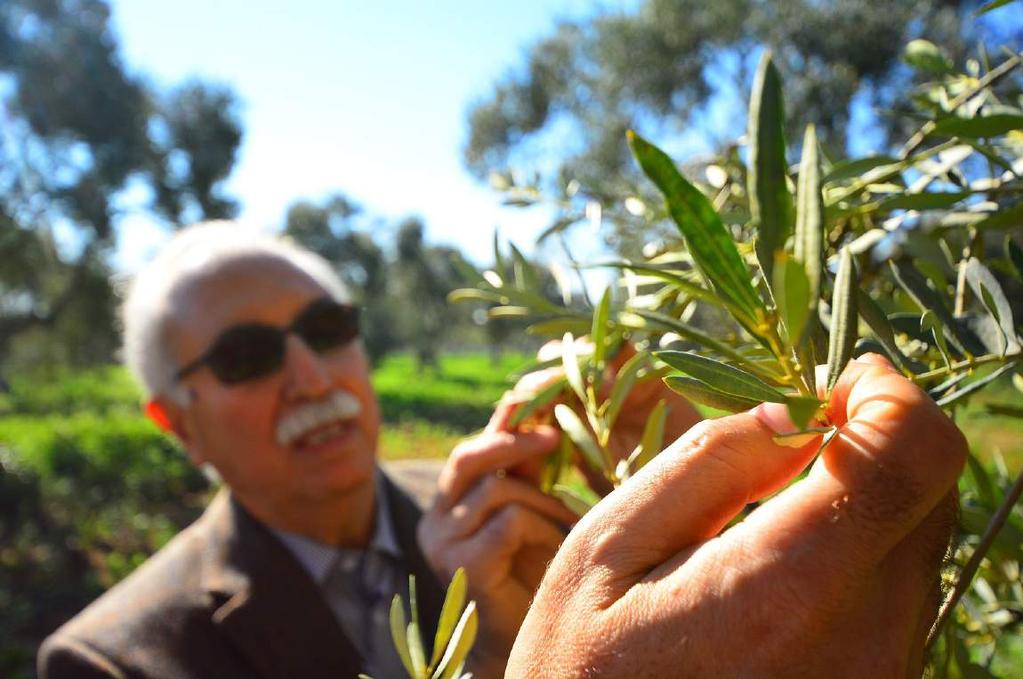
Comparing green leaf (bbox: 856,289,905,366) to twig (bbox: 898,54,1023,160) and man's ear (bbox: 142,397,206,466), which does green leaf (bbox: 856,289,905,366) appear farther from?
man's ear (bbox: 142,397,206,466)

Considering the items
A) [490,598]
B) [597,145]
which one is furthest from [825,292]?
[597,145]

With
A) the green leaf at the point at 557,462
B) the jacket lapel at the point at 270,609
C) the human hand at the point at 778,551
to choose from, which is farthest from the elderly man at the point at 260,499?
the human hand at the point at 778,551

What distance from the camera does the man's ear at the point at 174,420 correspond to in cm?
257

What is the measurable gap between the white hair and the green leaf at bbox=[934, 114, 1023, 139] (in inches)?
89.5

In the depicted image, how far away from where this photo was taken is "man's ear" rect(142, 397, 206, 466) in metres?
2.57

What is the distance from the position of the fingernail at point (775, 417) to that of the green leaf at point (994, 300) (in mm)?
172

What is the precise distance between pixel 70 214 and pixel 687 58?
13.5 meters

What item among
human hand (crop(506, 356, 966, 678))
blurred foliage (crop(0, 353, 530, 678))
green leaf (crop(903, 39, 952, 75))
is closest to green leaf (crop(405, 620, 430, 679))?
human hand (crop(506, 356, 966, 678))

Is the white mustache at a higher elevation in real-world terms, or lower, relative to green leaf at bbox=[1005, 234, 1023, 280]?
lower

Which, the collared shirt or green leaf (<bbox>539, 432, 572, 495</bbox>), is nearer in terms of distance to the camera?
green leaf (<bbox>539, 432, 572, 495</bbox>)

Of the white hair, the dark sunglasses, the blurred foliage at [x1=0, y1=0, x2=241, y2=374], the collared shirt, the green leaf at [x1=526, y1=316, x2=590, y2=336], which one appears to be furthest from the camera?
the blurred foliage at [x1=0, y1=0, x2=241, y2=374]

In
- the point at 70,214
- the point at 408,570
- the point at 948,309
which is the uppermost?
the point at 70,214

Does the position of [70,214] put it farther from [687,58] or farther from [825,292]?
[825,292]

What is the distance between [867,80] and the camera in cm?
1225
